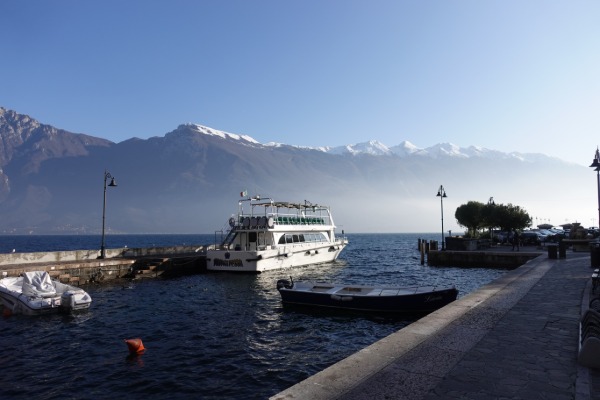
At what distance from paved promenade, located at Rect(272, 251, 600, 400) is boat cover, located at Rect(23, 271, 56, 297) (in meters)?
16.9

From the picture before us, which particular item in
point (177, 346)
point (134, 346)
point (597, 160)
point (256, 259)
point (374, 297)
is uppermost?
point (597, 160)

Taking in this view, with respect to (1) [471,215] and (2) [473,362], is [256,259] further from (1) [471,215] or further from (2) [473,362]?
(1) [471,215]

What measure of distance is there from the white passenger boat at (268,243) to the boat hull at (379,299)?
1455 centimetres

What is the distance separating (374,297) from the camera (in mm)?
17375

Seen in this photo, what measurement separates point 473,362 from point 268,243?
2943cm

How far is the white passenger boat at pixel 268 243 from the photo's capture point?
33.5 metres

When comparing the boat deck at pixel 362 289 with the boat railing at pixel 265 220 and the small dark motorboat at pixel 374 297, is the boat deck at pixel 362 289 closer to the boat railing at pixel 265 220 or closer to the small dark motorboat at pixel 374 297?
the small dark motorboat at pixel 374 297

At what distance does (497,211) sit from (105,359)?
61.7 meters

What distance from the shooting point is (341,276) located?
1323 inches

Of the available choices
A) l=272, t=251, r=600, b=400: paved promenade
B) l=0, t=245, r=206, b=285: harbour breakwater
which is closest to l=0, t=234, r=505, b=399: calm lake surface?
l=272, t=251, r=600, b=400: paved promenade

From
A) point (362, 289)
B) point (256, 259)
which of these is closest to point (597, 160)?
point (362, 289)

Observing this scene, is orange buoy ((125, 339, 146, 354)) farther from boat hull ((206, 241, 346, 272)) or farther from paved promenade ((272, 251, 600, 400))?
boat hull ((206, 241, 346, 272))

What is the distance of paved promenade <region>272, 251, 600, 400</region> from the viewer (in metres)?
5.88

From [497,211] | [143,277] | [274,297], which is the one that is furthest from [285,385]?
[497,211]
